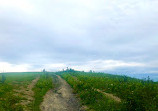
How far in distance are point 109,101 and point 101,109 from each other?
5.47ft

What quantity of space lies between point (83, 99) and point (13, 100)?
7.75 metres

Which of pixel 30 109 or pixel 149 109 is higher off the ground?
pixel 149 109

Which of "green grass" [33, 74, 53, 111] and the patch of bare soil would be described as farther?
"green grass" [33, 74, 53, 111]

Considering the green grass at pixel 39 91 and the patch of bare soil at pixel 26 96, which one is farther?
the green grass at pixel 39 91

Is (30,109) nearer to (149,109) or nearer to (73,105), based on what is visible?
(73,105)

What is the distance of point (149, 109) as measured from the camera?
33.7ft

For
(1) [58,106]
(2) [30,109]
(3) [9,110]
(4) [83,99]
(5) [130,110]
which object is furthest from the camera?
(4) [83,99]

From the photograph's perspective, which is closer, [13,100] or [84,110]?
[84,110]

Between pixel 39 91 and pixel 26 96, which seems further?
pixel 39 91

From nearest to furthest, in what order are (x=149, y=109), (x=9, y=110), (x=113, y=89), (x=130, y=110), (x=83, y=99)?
(x=149, y=109) → (x=130, y=110) → (x=9, y=110) → (x=83, y=99) → (x=113, y=89)

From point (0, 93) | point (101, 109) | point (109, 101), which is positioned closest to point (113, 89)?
A: point (109, 101)

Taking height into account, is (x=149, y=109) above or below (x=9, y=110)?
above

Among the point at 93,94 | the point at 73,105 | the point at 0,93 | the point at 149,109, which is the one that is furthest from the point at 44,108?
the point at 149,109

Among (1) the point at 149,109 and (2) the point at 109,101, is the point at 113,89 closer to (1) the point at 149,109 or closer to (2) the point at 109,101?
(2) the point at 109,101
